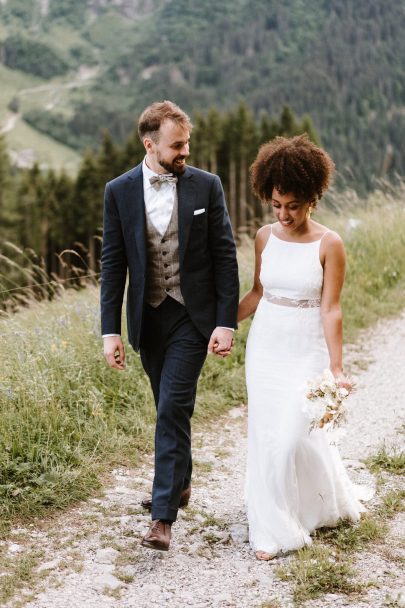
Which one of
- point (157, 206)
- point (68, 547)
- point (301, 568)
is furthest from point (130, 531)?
point (157, 206)

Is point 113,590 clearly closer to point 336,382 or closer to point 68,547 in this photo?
point 68,547

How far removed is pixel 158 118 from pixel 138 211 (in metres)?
0.50

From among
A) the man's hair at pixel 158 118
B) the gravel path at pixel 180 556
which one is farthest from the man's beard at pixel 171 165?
the gravel path at pixel 180 556

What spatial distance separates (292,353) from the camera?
4109 mm

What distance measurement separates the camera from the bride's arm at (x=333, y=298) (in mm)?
4004

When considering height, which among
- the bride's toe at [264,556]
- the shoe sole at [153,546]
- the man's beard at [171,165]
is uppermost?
the man's beard at [171,165]

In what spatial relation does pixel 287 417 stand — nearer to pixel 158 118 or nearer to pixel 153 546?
pixel 153 546

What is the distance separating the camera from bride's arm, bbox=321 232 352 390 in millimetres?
4004

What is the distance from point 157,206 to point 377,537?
219cm

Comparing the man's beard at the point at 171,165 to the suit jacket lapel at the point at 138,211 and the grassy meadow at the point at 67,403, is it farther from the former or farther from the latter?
the grassy meadow at the point at 67,403

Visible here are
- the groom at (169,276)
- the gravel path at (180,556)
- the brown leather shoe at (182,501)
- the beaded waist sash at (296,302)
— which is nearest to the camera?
the gravel path at (180,556)

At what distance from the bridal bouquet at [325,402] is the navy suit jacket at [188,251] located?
0.59 m

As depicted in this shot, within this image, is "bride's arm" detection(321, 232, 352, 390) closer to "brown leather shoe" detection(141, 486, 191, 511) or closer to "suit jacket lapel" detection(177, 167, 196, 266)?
"suit jacket lapel" detection(177, 167, 196, 266)

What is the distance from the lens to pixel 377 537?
13.7 ft
